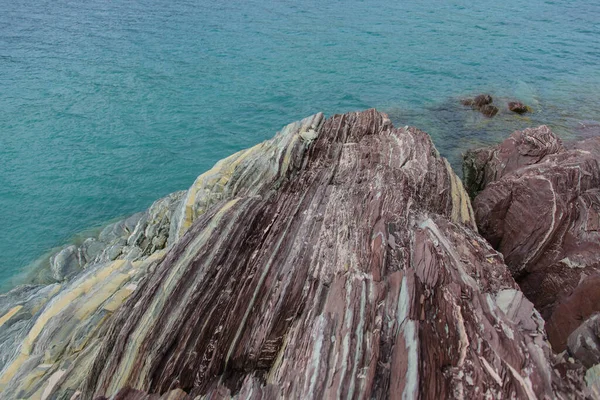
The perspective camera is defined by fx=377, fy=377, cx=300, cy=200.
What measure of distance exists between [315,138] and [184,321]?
31.7 feet

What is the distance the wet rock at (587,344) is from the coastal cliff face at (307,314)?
12.3 inches

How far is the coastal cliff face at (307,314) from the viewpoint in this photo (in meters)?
7.08

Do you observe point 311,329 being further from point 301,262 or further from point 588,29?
point 588,29

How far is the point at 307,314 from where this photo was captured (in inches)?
334

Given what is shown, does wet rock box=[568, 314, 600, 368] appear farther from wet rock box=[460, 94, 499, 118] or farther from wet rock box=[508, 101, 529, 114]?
wet rock box=[508, 101, 529, 114]

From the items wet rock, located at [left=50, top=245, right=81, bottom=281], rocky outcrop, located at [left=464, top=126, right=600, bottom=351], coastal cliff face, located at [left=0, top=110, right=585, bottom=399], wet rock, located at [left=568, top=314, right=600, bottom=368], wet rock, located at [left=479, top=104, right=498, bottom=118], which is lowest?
wet rock, located at [left=50, top=245, right=81, bottom=281]

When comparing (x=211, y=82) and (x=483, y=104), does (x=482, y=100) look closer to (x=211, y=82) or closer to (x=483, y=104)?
(x=483, y=104)

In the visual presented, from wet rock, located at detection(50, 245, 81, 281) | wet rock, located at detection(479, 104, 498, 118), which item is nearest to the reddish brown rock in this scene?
wet rock, located at detection(479, 104, 498, 118)

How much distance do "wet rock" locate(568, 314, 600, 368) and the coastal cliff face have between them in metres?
0.31

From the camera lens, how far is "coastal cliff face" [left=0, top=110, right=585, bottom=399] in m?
7.08

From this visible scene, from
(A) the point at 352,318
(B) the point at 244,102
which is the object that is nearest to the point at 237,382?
(A) the point at 352,318

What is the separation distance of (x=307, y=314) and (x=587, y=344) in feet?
17.6

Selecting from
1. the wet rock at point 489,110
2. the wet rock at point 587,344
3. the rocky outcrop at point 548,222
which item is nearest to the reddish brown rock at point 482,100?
the wet rock at point 489,110

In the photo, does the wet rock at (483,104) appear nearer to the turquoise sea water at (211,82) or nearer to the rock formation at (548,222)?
the turquoise sea water at (211,82)
